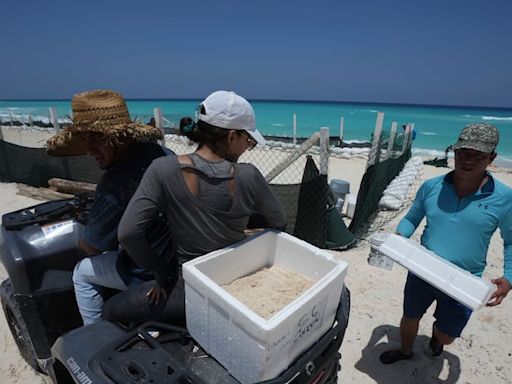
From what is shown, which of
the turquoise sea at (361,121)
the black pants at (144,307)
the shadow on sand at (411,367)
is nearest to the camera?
the black pants at (144,307)

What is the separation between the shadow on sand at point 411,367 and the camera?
268 cm

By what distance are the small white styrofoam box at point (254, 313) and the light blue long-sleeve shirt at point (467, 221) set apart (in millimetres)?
1245

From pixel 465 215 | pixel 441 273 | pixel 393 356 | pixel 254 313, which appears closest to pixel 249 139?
pixel 254 313

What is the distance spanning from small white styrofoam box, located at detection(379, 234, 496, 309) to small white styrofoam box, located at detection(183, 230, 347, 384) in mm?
829

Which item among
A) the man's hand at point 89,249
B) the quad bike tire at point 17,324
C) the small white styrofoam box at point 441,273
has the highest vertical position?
the man's hand at point 89,249

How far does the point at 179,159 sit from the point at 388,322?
10.2 feet

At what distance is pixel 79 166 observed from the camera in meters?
6.78

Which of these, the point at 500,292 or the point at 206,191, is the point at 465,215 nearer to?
the point at 500,292

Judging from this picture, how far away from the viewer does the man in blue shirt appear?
2.00 meters

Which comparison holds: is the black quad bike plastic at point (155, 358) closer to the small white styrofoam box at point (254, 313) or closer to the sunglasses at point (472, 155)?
the small white styrofoam box at point (254, 313)

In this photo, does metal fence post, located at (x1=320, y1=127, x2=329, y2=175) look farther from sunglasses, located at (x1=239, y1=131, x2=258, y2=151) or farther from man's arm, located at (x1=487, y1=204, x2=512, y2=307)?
sunglasses, located at (x1=239, y1=131, x2=258, y2=151)

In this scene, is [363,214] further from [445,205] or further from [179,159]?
[179,159]

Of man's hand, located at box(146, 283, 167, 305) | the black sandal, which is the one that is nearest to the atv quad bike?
man's hand, located at box(146, 283, 167, 305)

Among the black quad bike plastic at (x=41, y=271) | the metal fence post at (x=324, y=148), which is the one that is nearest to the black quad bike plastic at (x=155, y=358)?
the black quad bike plastic at (x=41, y=271)
